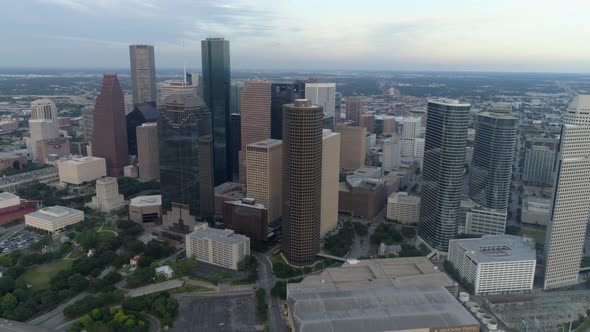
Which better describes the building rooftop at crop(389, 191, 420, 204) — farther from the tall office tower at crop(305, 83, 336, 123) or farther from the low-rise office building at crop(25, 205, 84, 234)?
the low-rise office building at crop(25, 205, 84, 234)

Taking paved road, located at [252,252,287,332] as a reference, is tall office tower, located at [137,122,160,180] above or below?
above

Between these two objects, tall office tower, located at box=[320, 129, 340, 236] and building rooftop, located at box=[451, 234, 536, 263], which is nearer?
building rooftop, located at box=[451, 234, 536, 263]

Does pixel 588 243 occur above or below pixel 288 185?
below

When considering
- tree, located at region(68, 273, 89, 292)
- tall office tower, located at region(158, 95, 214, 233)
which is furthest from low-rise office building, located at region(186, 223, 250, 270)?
tree, located at region(68, 273, 89, 292)

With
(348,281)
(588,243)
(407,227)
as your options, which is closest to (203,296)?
(348,281)

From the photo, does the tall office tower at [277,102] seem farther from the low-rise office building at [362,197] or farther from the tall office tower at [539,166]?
the tall office tower at [539,166]

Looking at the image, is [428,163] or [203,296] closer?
[203,296]

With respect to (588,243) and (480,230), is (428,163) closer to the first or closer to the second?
(480,230)
